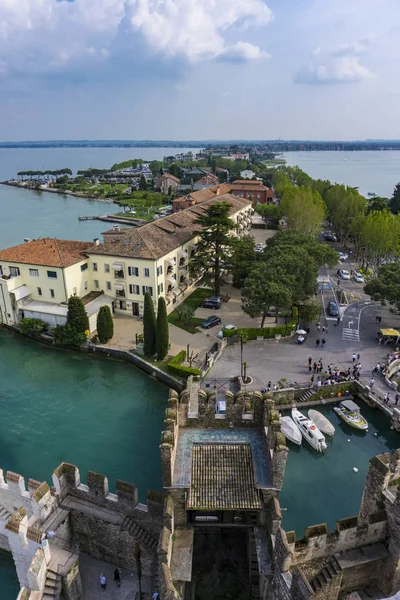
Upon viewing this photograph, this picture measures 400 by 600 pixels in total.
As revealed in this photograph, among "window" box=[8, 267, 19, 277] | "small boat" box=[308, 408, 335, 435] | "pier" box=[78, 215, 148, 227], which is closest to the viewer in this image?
"small boat" box=[308, 408, 335, 435]

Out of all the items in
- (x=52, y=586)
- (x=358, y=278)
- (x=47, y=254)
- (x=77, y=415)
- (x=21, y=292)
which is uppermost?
(x=47, y=254)

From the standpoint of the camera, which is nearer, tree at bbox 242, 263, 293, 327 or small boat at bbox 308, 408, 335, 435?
small boat at bbox 308, 408, 335, 435

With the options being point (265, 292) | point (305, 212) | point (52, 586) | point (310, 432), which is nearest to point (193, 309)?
point (265, 292)

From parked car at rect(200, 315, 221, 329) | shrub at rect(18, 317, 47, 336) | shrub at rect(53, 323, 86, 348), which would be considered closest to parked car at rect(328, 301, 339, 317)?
parked car at rect(200, 315, 221, 329)

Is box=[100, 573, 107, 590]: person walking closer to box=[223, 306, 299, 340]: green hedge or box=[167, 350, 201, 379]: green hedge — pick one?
box=[167, 350, 201, 379]: green hedge

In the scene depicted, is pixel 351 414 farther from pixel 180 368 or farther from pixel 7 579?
pixel 7 579

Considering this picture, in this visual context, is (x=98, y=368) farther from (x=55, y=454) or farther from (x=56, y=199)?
(x=56, y=199)
